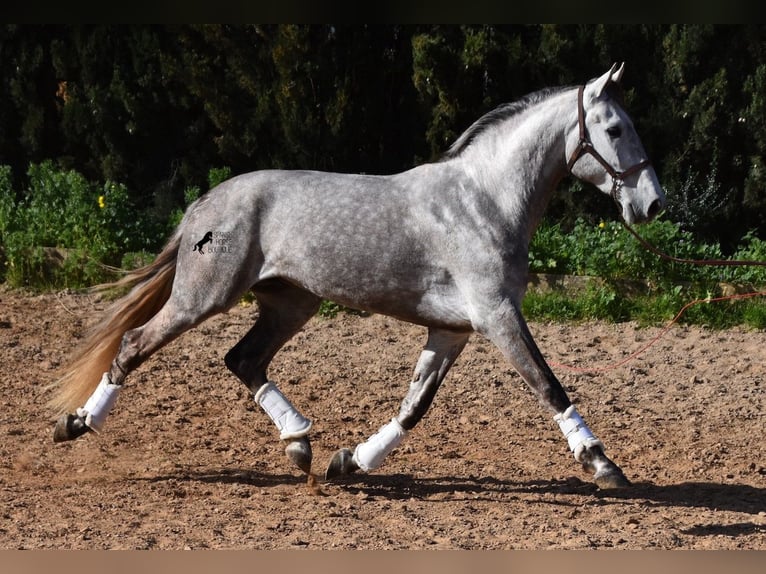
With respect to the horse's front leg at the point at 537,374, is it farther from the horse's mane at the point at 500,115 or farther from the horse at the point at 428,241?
the horse's mane at the point at 500,115

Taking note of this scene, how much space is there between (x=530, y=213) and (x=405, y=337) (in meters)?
3.09

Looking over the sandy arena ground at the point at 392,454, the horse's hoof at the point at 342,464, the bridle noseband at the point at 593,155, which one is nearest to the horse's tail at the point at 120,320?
the sandy arena ground at the point at 392,454

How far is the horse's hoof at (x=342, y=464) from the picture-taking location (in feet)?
17.5

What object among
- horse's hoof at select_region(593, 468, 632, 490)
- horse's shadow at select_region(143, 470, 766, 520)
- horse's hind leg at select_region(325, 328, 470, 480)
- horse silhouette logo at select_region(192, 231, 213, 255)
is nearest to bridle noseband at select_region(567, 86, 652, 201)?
horse's hind leg at select_region(325, 328, 470, 480)

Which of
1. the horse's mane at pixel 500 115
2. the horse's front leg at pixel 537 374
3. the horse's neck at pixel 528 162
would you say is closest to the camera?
the horse's front leg at pixel 537 374

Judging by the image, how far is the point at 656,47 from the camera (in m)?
9.29

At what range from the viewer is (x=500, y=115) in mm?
5109

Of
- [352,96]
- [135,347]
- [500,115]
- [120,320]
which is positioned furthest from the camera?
[352,96]

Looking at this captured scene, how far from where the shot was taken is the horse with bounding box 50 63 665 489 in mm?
4832

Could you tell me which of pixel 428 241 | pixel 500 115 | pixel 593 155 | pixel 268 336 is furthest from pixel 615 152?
pixel 268 336

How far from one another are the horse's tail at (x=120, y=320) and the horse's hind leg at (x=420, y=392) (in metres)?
1.23

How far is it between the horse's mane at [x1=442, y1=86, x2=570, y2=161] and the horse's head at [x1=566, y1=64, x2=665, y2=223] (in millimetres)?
214

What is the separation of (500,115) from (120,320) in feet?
6.62

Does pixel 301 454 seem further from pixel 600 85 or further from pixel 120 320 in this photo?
pixel 600 85
